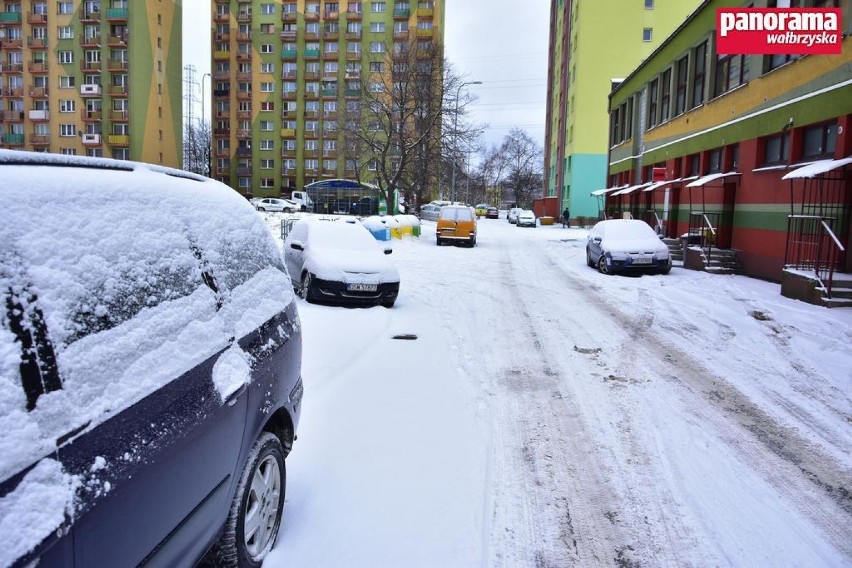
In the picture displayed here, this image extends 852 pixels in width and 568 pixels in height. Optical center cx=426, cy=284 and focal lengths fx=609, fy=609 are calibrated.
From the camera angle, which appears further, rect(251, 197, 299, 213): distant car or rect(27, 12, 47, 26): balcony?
rect(27, 12, 47, 26): balcony

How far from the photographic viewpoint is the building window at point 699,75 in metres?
22.1

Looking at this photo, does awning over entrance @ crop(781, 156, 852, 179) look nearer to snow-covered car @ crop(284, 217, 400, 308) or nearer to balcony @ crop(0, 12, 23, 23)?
snow-covered car @ crop(284, 217, 400, 308)

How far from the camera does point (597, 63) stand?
4734 cm

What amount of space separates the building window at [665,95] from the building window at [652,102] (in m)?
0.75

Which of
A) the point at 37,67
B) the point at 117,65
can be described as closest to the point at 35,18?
the point at 37,67

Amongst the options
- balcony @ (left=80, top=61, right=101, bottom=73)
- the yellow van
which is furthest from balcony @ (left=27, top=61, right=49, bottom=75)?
the yellow van

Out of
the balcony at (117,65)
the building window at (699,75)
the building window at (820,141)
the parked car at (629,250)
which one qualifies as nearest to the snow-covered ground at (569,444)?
the building window at (820,141)

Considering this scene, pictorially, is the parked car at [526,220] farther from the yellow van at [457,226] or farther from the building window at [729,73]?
the building window at [729,73]

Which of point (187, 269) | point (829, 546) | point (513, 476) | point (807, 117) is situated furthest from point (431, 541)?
point (807, 117)

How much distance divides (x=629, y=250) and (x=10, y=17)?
69.9 meters

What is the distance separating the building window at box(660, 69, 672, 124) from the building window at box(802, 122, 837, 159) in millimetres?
12108

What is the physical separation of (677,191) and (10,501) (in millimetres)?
25748

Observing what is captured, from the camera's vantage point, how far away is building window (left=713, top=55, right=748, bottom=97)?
18.4 m

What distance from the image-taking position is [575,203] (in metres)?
48.8
